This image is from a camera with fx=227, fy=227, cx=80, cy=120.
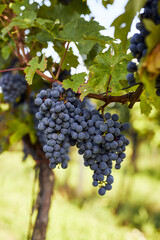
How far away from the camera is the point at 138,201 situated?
6527mm

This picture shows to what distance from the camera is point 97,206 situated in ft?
19.8

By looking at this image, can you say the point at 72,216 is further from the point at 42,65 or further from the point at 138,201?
the point at 42,65

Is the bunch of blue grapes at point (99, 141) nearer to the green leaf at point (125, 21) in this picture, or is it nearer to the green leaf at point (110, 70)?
the green leaf at point (110, 70)

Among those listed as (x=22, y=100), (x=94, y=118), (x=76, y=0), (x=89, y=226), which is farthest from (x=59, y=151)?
(x=89, y=226)

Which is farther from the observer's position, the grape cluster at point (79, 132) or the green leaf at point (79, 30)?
the green leaf at point (79, 30)

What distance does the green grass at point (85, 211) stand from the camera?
4496 millimetres

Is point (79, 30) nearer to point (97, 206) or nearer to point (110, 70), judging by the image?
point (110, 70)

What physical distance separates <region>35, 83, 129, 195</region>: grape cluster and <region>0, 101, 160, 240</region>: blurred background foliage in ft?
7.33

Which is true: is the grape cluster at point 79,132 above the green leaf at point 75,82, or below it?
below

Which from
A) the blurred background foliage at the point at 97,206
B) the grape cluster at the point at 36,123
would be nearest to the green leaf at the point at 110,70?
the grape cluster at the point at 36,123

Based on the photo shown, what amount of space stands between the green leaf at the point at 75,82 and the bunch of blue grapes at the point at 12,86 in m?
1.42

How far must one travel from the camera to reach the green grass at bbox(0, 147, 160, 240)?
14.8ft

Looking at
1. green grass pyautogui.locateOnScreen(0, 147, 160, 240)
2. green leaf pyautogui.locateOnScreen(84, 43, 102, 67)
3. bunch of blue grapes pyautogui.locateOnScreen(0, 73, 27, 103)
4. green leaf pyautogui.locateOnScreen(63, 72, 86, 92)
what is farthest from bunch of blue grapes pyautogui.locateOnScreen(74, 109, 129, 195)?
green grass pyautogui.locateOnScreen(0, 147, 160, 240)

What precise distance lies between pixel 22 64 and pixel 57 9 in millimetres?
516
